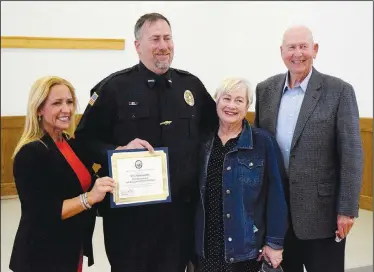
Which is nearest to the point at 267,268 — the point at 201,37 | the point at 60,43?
the point at 60,43

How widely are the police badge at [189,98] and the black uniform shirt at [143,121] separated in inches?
1.5

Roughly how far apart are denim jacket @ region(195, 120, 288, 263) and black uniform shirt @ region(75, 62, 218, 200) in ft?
0.38

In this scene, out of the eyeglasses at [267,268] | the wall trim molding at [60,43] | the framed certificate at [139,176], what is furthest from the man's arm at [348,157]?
the wall trim molding at [60,43]

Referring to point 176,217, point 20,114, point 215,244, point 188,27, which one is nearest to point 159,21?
point 176,217

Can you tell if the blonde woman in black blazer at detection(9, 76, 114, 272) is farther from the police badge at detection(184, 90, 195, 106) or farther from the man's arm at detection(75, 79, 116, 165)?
the police badge at detection(184, 90, 195, 106)

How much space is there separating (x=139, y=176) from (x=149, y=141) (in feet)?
0.79

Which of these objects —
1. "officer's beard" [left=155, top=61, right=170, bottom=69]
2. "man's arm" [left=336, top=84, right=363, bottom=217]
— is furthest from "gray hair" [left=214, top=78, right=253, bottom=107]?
"man's arm" [left=336, top=84, right=363, bottom=217]

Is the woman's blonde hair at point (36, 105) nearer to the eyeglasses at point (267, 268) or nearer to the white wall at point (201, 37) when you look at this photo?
the eyeglasses at point (267, 268)

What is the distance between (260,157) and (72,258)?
955 mm

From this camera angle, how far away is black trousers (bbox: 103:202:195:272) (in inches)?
79.8

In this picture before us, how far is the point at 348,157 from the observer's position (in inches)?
78.5

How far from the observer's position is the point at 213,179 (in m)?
1.96

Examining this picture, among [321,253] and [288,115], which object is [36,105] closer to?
[288,115]

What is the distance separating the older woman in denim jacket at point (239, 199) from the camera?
1.92 meters
